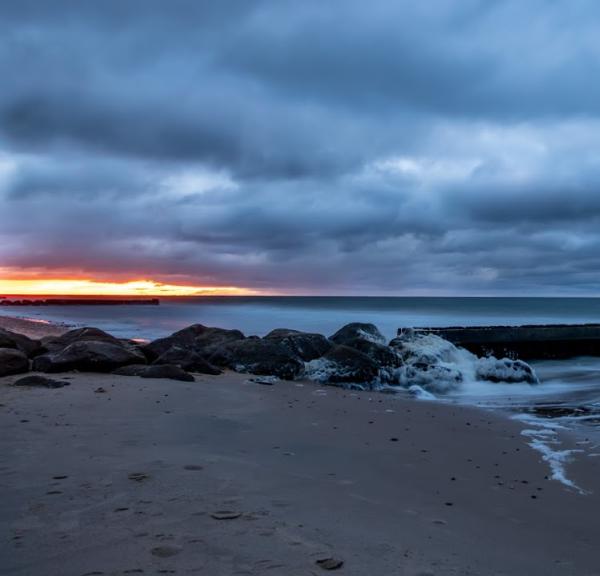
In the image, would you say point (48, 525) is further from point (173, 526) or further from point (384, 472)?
point (384, 472)

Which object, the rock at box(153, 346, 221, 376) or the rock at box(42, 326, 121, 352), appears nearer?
the rock at box(153, 346, 221, 376)

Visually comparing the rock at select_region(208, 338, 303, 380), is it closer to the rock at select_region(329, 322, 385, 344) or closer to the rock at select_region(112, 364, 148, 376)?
the rock at select_region(112, 364, 148, 376)

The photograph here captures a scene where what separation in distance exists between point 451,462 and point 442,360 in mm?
10670

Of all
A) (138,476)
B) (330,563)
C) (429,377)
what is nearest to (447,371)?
(429,377)

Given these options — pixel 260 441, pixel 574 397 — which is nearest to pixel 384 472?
pixel 260 441

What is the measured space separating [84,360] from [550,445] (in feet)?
27.2

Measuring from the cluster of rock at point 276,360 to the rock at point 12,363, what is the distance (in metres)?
0.02

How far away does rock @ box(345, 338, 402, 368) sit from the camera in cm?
1527

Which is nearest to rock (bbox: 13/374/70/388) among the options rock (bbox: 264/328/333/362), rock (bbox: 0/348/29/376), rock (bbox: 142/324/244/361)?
rock (bbox: 0/348/29/376)

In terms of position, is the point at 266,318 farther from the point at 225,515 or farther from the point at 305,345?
the point at 225,515

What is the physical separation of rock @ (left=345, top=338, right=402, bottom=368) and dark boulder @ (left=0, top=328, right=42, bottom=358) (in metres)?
8.09

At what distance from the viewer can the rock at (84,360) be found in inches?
443

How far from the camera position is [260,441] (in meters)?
6.45

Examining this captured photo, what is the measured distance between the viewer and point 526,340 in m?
23.3
